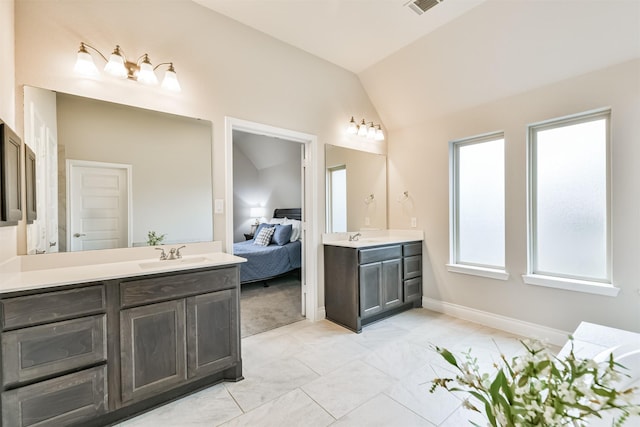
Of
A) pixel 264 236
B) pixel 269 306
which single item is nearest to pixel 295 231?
pixel 264 236

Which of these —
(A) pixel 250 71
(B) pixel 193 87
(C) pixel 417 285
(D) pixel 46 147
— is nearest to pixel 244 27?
(A) pixel 250 71

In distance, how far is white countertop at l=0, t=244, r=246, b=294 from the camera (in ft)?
4.88

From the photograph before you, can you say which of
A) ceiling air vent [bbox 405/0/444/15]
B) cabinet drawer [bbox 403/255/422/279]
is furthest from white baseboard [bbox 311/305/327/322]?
ceiling air vent [bbox 405/0/444/15]

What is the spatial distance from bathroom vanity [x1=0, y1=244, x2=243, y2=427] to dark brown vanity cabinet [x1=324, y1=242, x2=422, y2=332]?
1288 millimetres

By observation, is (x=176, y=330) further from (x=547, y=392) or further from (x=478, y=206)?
(x=478, y=206)

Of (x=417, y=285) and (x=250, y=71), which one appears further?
(x=417, y=285)

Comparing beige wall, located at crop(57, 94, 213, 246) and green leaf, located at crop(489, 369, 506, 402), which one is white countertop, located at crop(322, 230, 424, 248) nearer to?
beige wall, located at crop(57, 94, 213, 246)

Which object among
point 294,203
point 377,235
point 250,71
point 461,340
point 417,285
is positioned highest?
point 250,71

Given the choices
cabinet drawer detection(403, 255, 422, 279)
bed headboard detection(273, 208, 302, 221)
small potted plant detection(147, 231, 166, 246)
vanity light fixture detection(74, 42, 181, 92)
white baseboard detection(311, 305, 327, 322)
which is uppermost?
vanity light fixture detection(74, 42, 181, 92)

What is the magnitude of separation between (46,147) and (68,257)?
74 cm

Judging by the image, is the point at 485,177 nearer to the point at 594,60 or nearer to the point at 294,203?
the point at 594,60

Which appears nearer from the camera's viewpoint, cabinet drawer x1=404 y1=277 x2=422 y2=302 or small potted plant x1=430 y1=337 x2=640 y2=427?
small potted plant x1=430 y1=337 x2=640 y2=427

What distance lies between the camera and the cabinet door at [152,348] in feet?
5.45

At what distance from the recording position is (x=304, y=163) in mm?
3246
